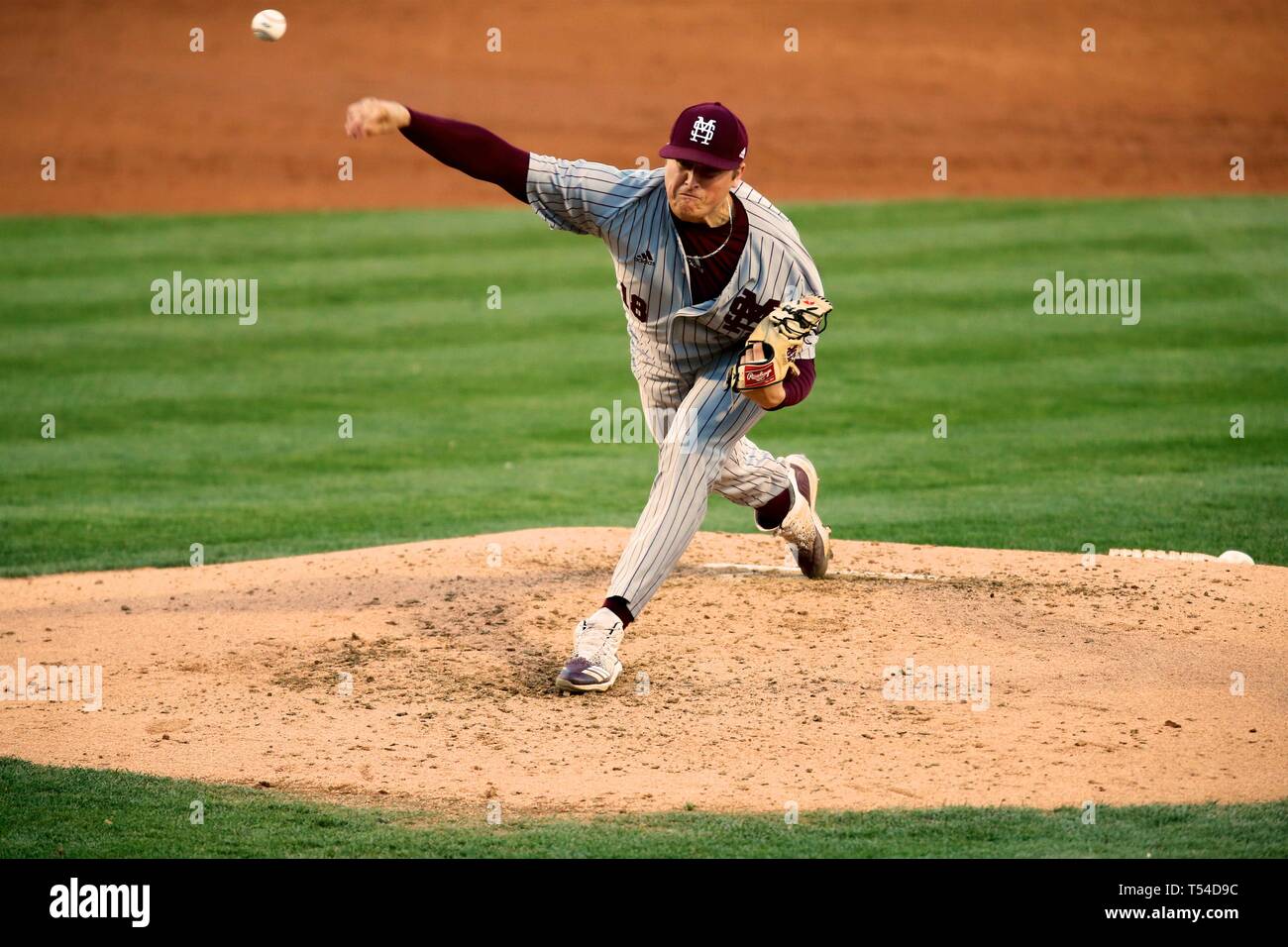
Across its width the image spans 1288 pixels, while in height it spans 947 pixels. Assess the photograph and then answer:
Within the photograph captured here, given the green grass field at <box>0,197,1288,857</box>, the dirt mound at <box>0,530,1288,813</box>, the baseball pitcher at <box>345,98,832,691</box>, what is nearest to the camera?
the green grass field at <box>0,197,1288,857</box>

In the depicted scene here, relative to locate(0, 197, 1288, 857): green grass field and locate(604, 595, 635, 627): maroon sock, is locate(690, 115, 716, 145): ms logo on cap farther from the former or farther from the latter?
locate(0, 197, 1288, 857): green grass field

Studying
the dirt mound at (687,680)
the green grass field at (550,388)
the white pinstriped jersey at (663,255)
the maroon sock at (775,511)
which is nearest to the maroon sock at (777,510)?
the maroon sock at (775,511)

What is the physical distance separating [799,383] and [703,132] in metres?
0.97

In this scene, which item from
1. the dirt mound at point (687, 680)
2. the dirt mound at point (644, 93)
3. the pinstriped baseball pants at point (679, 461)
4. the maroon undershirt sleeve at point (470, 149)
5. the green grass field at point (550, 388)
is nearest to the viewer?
the dirt mound at point (687, 680)

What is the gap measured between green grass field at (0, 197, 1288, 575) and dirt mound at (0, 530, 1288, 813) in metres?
1.39

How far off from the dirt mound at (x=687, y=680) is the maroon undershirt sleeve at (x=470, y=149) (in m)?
1.86

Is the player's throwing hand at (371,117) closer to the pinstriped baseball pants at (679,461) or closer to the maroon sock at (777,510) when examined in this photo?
the pinstriped baseball pants at (679,461)

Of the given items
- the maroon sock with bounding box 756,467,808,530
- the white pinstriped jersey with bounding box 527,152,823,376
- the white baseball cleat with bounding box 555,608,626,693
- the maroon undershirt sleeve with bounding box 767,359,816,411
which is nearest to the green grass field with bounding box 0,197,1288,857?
the white baseball cleat with bounding box 555,608,626,693

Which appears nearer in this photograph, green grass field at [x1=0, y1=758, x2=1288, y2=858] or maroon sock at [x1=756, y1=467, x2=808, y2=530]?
green grass field at [x1=0, y1=758, x2=1288, y2=858]

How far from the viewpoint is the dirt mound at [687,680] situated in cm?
499

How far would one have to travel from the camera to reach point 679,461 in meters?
5.81

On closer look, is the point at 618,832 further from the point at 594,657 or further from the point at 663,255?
the point at 663,255

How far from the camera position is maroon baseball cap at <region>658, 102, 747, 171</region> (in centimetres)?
538

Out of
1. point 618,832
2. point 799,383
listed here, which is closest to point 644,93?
point 799,383
